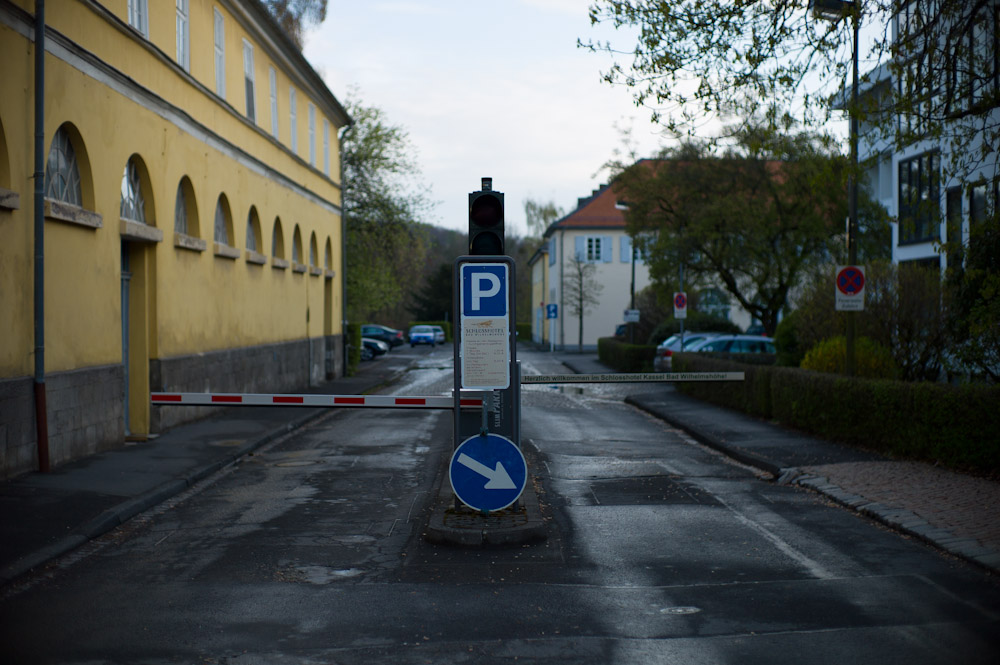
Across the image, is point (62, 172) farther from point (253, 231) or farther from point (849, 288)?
point (849, 288)

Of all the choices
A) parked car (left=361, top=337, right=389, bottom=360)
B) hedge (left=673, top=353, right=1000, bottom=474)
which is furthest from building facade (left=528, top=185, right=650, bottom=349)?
hedge (left=673, top=353, right=1000, bottom=474)

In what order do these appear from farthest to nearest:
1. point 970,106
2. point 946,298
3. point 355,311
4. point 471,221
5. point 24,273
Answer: point 355,311, point 946,298, point 24,273, point 970,106, point 471,221

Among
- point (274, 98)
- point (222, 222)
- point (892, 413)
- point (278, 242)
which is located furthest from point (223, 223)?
point (892, 413)

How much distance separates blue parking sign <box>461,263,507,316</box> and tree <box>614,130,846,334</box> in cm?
2397

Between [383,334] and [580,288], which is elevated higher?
[580,288]

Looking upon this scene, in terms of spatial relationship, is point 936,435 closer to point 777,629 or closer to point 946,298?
point 946,298

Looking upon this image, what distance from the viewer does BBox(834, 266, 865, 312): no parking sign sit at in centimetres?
1578

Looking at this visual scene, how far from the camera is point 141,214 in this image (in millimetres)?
16172

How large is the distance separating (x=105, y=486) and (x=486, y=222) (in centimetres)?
519

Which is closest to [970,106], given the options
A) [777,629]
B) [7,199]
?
[777,629]

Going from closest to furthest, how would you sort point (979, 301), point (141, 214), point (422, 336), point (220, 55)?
point (979, 301) → point (141, 214) → point (220, 55) → point (422, 336)

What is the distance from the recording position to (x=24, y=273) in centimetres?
1149

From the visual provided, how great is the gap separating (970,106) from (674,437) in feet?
27.0

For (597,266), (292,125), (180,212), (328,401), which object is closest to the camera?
(328,401)
